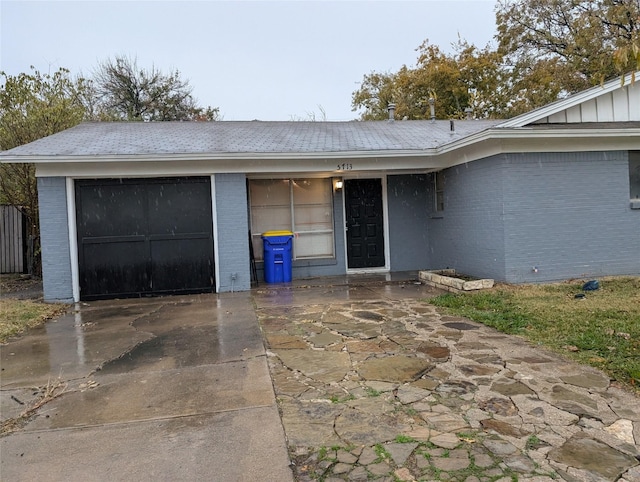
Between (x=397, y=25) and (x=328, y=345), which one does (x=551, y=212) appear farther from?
(x=397, y=25)

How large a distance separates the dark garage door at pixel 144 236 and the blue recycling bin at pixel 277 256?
1310mm

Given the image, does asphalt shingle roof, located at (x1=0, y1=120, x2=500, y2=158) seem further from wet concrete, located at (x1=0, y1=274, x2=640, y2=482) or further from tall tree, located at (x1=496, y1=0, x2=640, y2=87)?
tall tree, located at (x1=496, y1=0, x2=640, y2=87)

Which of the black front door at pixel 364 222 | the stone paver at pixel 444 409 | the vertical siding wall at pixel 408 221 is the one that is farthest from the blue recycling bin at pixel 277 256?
the stone paver at pixel 444 409

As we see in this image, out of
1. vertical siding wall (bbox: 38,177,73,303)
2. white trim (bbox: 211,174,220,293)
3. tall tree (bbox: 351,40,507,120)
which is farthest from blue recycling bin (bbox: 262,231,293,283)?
tall tree (bbox: 351,40,507,120)

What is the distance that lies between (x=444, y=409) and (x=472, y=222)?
20.7ft

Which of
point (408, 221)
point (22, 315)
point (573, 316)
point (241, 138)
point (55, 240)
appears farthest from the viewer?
point (408, 221)

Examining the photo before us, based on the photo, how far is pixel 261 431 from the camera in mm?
3123

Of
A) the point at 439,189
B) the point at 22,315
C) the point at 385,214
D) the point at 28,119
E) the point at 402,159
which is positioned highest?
the point at 28,119

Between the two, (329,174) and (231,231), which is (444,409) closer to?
(231,231)

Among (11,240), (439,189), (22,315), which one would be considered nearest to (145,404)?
(22,315)

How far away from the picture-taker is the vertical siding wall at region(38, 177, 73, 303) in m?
8.59

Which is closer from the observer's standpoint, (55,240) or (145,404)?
(145,404)

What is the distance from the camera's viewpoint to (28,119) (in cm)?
1169

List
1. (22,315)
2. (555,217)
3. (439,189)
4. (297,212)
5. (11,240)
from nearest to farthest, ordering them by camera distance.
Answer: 1. (22,315)
2. (555,217)
3. (439,189)
4. (297,212)
5. (11,240)
